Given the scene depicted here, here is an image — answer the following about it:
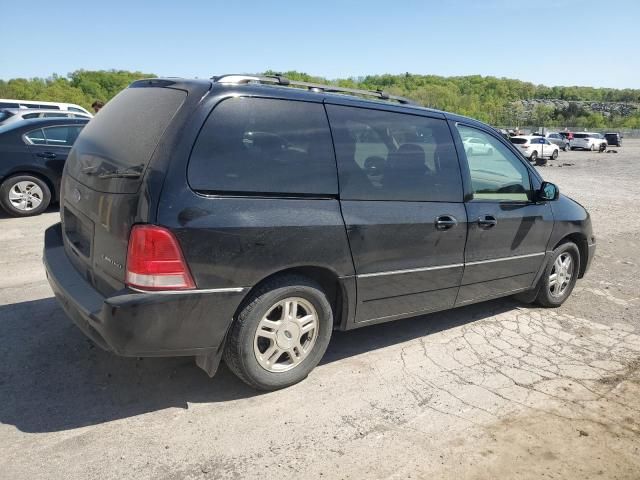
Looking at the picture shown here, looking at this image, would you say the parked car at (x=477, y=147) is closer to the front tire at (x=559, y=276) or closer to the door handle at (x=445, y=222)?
the door handle at (x=445, y=222)

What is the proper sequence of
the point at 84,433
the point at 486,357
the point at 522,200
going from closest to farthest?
1. the point at 84,433
2. the point at 486,357
3. the point at 522,200

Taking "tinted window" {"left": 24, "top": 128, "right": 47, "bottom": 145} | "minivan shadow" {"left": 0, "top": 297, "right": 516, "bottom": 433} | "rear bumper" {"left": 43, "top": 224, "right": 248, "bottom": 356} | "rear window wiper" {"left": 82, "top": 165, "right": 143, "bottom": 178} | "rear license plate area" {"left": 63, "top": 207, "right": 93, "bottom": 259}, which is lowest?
"minivan shadow" {"left": 0, "top": 297, "right": 516, "bottom": 433}

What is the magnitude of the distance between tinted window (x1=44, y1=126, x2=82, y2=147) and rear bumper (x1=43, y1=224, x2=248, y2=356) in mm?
6455

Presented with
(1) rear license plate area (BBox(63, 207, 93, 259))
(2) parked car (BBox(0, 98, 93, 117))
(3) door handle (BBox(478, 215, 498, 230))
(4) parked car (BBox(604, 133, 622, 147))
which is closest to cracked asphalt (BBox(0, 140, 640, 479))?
(1) rear license plate area (BBox(63, 207, 93, 259))

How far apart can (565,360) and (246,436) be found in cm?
264

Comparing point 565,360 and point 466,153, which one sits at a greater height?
point 466,153

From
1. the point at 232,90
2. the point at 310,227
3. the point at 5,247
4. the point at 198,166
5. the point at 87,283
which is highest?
the point at 232,90

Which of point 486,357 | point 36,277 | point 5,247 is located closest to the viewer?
point 486,357

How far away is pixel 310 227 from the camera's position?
318 centimetres

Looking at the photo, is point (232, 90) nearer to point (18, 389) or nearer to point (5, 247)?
point (18, 389)

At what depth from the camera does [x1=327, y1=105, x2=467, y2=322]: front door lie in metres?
3.47

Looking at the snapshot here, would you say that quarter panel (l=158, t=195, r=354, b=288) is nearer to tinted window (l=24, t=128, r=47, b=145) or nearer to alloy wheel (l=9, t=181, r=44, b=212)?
alloy wheel (l=9, t=181, r=44, b=212)

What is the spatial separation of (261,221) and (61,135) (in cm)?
720

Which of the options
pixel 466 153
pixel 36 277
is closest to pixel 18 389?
pixel 36 277
